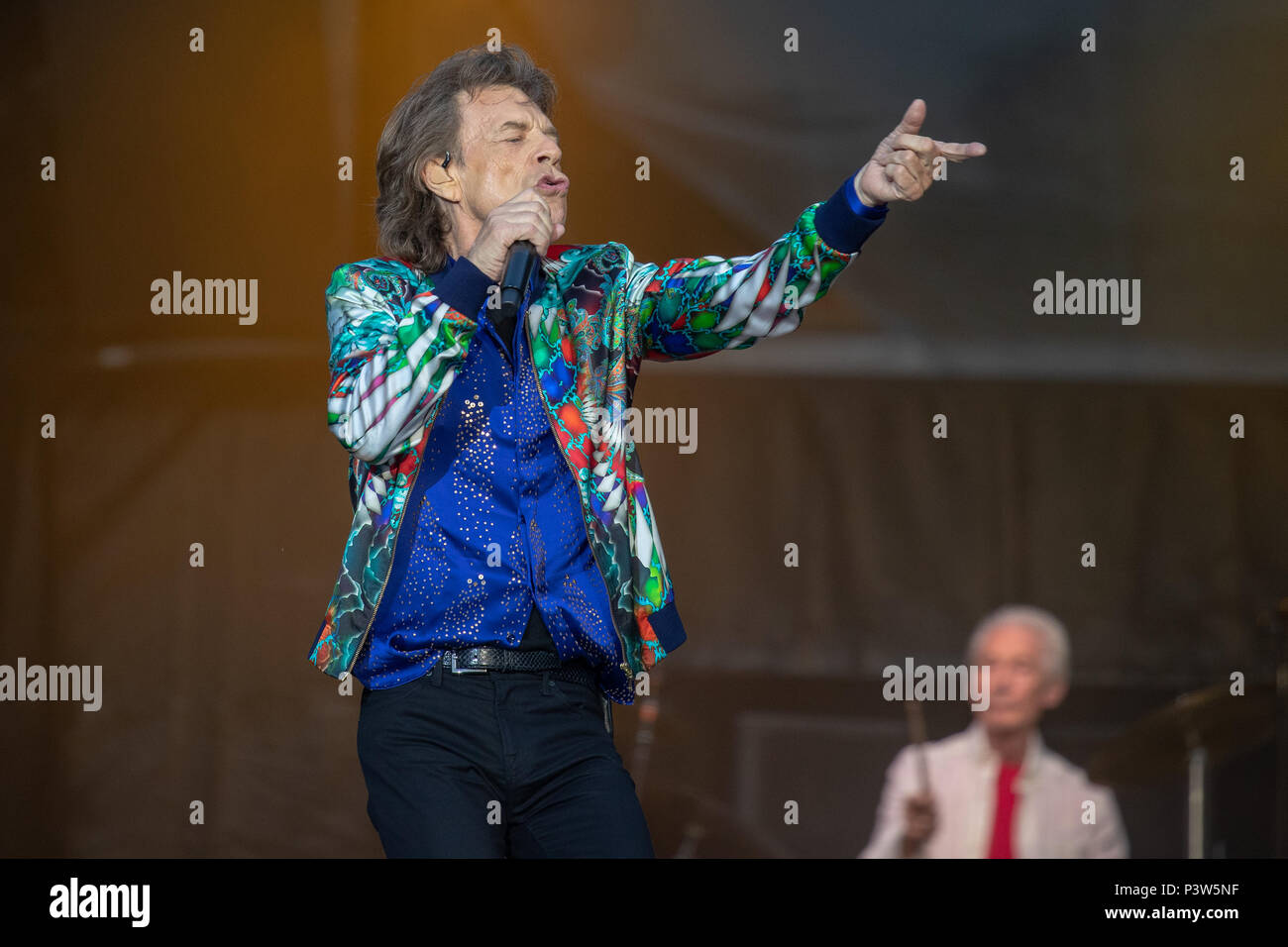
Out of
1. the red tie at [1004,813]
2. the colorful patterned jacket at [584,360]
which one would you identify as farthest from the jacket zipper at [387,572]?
the red tie at [1004,813]

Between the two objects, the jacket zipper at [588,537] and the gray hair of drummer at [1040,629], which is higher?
the jacket zipper at [588,537]

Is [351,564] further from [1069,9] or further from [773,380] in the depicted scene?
[1069,9]

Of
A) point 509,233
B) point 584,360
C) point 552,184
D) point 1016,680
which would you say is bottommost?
point 1016,680

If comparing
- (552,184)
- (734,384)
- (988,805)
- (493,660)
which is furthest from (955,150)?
(988,805)

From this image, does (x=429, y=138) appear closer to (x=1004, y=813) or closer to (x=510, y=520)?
(x=510, y=520)

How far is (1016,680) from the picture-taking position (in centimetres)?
376

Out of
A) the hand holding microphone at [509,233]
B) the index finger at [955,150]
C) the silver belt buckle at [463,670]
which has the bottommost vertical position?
the silver belt buckle at [463,670]

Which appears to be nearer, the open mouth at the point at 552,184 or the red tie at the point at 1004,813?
the open mouth at the point at 552,184

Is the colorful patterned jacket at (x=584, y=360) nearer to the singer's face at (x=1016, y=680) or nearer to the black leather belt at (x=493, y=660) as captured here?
the black leather belt at (x=493, y=660)

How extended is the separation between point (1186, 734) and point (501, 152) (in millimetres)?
2439

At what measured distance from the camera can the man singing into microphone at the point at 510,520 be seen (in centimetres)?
160

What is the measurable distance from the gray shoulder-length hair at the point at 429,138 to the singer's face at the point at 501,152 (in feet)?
0.08

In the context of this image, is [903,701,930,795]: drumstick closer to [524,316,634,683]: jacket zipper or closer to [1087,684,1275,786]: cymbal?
[1087,684,1275,786]: cymbal
